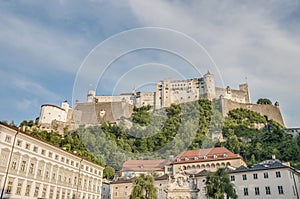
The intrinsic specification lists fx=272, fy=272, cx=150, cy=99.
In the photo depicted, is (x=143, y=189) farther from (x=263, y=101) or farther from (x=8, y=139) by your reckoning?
(x=263, y=101)

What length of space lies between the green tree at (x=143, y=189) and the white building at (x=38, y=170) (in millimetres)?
11128

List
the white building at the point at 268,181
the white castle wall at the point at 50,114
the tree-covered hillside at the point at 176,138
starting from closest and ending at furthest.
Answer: the white building at the point at 268,181, the tree-covered hillside at the point at 176,138, the white castle wall at the point at 50,114

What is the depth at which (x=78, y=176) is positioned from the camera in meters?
42.9

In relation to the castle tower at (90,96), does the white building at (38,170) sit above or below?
below

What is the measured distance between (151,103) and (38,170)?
305 feet

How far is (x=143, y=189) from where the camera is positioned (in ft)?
115

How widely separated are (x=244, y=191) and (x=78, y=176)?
25368 millimetres

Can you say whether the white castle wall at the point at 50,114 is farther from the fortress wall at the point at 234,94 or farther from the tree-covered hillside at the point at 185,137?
the fortress wall at the point at 234,94

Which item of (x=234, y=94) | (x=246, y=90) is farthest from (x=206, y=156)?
(x=246, y=90)

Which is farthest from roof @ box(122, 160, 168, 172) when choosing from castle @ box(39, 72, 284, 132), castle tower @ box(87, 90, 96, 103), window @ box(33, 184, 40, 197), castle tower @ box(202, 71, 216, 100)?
castle tower @ box(87, 90, 96, 103)

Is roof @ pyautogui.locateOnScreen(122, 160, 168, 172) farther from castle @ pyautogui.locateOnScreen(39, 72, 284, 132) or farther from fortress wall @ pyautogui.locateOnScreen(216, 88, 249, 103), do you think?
fortress wall @ pyautogui.locateOnScreen(216, 88, 249, 103)

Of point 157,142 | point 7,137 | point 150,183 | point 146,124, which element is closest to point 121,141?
point 157,142

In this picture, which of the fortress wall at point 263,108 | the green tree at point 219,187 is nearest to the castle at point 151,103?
the fortress wall at point 263,108

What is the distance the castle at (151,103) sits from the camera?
10206 centimetres
